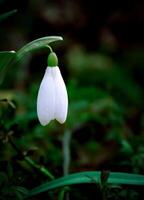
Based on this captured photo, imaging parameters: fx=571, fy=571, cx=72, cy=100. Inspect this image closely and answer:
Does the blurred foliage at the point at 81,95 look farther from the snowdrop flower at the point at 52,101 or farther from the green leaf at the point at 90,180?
the snowdrop flower at the point at 52,101

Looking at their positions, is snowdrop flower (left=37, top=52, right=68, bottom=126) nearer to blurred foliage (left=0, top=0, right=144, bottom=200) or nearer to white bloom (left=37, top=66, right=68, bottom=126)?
white bloom (left=37, top=66, right=68, bottom=126)

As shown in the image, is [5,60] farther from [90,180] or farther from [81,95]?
[81,95]

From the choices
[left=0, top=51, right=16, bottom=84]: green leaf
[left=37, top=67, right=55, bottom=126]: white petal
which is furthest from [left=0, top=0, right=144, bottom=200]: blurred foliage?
[left=37, top=67, right=55, bottom=126]: white petal

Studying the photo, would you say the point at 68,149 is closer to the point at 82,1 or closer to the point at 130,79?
the point at 130,79

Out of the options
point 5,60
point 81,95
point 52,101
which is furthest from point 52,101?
point 81,95

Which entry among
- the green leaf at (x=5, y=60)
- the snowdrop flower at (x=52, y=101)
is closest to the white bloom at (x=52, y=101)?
the snowdrop flower at (x=52, y=101)

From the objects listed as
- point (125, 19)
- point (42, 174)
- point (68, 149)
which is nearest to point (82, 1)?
point (125, 19)
